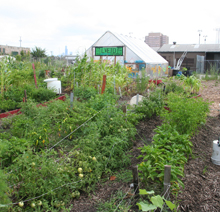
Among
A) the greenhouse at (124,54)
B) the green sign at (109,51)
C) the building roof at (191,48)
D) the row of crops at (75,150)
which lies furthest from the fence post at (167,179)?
the building roof at (191,48)

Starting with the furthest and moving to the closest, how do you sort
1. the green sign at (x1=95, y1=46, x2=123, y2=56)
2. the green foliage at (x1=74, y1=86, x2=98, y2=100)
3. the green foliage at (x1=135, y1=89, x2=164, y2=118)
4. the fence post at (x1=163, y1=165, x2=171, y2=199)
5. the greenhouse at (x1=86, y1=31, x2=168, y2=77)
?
the green sign at (x1=95, y1=46, x2=123, y2=56), the greenhouse at (x1=86, y1=31, x2=168, y2=77), the green foliage at (x1=74, y1=86, x2=98, y2=100), the green foliage at (x1=135, y1=89, x2=164, y2=118), the fence post at (x1=163, y1=165, x2=171, y2=199)

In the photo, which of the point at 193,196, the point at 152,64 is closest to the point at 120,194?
the point at 193,196

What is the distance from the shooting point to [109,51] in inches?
650

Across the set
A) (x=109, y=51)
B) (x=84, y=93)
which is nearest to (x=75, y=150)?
(x=84, y=93)

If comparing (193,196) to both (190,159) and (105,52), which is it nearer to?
(190,159)

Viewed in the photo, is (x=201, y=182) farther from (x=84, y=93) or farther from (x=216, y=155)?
(x=84, y=93)

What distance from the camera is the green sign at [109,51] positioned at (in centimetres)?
Answer: 1593

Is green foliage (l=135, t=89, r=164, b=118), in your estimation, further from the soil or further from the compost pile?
the soil

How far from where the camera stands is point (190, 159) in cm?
349

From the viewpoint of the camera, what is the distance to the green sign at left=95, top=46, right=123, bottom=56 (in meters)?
15.9

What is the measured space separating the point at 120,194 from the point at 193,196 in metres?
0.83

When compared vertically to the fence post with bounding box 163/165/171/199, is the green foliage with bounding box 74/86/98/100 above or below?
above

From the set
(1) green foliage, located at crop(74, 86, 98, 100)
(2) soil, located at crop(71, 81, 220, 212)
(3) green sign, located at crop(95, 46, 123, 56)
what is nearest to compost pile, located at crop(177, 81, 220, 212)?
(2) soil, located at crop(71, 81, 220, 212)

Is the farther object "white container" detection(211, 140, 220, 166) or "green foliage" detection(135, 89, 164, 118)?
"green foliage" detection(135, 89, 164, 118)
